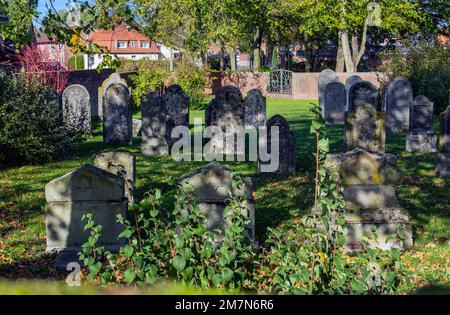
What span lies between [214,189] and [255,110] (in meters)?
13.4

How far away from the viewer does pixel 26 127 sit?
15086 millimetres

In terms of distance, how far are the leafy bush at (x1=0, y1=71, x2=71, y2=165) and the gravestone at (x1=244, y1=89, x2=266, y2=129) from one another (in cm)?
734

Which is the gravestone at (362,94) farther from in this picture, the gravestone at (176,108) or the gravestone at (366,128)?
the gravestone at (366,128)

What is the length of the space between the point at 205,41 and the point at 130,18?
100 feet

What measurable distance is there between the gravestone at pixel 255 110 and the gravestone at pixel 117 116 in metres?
4.63

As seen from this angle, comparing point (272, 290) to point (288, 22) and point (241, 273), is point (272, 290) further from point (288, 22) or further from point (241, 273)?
point (288, 22)

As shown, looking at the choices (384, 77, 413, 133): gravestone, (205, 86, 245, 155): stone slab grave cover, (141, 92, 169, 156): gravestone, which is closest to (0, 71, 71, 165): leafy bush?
(141, 92, 169, 156): gravestone

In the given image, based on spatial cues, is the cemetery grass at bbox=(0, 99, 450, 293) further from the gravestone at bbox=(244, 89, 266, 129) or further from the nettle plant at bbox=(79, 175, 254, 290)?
the gravestone at bbox=(244, 89, 266, 129)

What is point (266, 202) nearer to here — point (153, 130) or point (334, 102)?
point (153, 130)

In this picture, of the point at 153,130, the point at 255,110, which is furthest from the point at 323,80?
the point at 153,130

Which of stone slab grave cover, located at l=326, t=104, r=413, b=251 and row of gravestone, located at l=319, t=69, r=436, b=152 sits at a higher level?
row of gravestone, located at l=319, t=69, r=436, b=152

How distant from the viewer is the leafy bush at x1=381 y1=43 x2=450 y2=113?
26.0 metres

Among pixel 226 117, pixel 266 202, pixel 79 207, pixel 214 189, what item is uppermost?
pixel 226 117

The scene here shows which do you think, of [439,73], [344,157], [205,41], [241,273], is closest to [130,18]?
[344,157]
